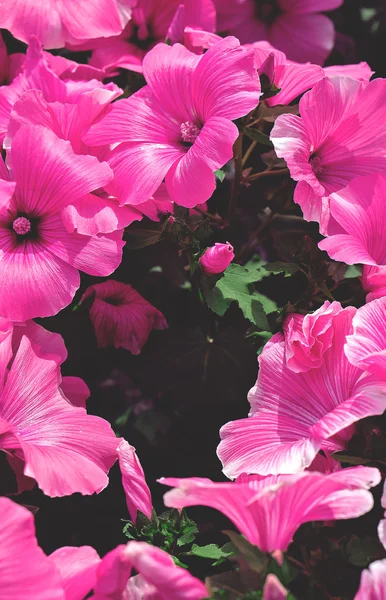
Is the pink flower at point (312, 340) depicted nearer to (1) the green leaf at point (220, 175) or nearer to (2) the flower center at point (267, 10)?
(1) the green leaf at point (220, 175)

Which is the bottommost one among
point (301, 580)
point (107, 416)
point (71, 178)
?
point (107, 416)

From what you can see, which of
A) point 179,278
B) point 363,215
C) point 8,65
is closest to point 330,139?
point 363,215

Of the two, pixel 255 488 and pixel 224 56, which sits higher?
pixel 224 56

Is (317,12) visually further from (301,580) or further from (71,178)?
(301,580)

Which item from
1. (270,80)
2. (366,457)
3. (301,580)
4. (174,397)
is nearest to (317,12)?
(270,80)

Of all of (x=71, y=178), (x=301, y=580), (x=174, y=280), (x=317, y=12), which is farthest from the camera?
(x=317, y=12)

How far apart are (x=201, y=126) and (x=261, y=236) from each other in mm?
201

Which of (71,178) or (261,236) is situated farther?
(261,236)

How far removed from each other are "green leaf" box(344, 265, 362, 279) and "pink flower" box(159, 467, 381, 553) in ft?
1.17

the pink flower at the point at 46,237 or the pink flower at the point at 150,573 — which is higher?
the pink flower at the point at 46,237

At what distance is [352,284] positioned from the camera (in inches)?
32.5

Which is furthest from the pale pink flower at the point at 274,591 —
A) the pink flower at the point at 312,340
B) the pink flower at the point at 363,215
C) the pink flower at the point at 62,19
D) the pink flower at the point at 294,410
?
the pink flower at the point at 62,19

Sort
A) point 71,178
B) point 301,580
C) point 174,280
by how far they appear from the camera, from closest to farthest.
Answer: point 301,580 < point 71,178 < point 174,280

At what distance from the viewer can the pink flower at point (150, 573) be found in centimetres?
51
